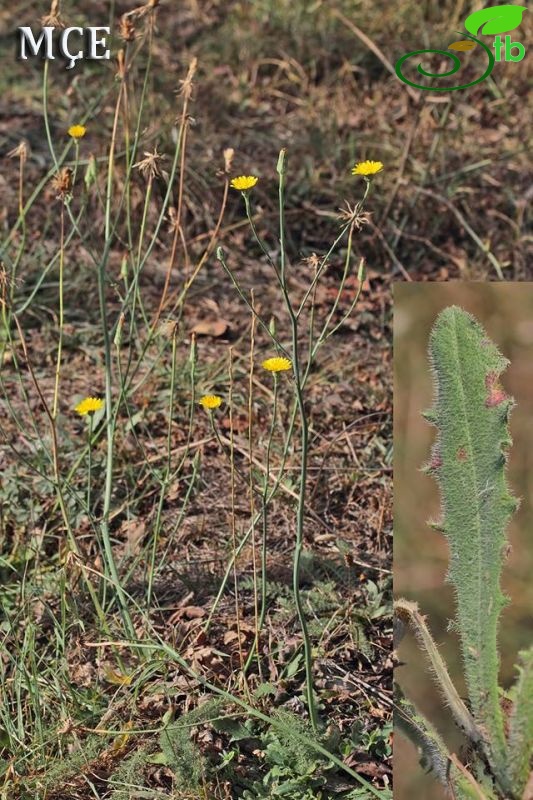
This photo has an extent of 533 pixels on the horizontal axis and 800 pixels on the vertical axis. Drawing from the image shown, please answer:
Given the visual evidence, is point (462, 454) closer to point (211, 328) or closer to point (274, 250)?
point (211, 328)

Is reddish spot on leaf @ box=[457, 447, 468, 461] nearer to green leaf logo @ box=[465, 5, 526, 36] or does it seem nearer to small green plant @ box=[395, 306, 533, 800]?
small green plant @ box=[395, 306, 533, 800]

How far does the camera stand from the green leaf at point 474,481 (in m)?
1.54

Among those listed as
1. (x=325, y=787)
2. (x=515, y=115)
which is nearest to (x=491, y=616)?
(x=325, y=787)

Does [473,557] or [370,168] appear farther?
[370,168]

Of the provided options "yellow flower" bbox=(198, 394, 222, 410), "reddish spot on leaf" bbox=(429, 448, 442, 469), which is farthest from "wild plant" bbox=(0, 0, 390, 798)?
"reddish spot on leaf" bbox=(429, 448, 442, 469)

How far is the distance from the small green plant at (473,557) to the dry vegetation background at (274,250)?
16.0 inches

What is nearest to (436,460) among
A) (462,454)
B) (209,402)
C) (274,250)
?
(462,454)

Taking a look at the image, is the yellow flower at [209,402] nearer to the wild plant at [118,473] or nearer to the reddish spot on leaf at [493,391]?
the wild plant at [118,473]

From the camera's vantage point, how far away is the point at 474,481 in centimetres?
157

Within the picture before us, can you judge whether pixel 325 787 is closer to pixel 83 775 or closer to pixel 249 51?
pixel 83 775

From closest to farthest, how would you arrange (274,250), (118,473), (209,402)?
(209,402), (118,473), (274,250)

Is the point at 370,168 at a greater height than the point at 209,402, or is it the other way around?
the point at 370,168

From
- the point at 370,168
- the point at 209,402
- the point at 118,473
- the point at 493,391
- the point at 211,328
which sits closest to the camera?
the point at 493,391

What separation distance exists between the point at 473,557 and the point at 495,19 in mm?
2479
